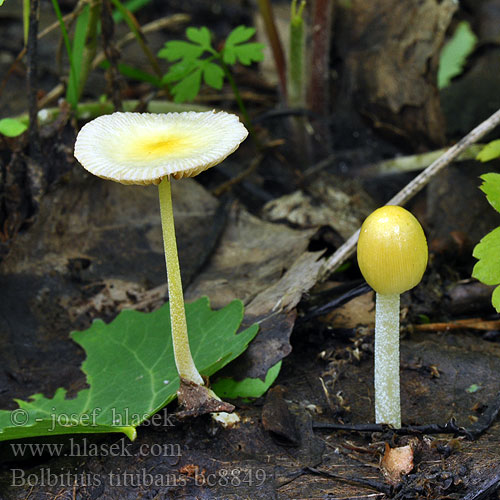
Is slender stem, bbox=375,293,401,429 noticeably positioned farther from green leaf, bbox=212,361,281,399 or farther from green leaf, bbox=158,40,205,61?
green leaf, bbox=158,40,205,61

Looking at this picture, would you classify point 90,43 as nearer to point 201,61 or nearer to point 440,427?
point 201,61

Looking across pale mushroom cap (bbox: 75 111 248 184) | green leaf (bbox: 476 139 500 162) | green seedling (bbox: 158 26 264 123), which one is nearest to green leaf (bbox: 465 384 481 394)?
green leaf (bbox: 476 139 500 162)

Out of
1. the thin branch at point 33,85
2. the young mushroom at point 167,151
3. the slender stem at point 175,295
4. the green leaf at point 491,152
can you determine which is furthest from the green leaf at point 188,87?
the green leaf at point 491,152

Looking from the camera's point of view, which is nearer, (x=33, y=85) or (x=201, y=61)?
(x=33, y=85)

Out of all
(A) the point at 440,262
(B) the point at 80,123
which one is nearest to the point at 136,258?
(B) the point at 80,123

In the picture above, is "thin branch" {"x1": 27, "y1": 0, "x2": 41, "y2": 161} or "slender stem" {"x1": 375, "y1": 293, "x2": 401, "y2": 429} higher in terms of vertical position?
"thin branch" {"x1": 27, "y1": 0, "x2": 41, "y2": 161}

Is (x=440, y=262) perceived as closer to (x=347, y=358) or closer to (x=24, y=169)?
(x=347, y=358)

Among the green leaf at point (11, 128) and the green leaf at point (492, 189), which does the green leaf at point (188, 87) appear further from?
the green leaf at point (492, 189)

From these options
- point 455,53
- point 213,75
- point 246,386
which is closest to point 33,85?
point 213,75
